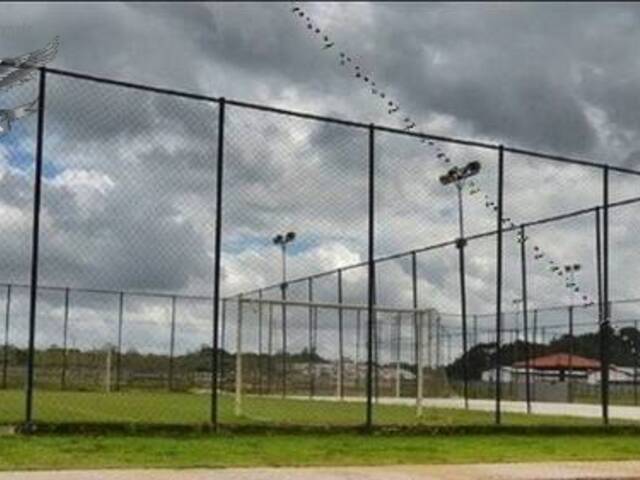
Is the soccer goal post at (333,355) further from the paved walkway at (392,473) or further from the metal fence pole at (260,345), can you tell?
the paved walkway at (392,473)

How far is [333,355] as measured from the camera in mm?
27484

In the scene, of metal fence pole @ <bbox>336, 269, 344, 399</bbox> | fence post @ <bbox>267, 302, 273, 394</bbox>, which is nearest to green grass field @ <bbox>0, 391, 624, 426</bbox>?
metal fence pole @ <bbox>336, 269, 344, 399</bbox>

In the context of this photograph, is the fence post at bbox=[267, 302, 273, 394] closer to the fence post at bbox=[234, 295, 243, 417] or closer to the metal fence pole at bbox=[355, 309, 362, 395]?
the metal fence pole at bbox=[355, 309, 362, 395]

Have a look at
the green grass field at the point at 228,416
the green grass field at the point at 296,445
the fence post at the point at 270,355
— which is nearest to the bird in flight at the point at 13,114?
the green grass field at the point at 296,445

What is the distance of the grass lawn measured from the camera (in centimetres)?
1087

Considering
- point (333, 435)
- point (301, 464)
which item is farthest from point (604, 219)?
point (301, 464)

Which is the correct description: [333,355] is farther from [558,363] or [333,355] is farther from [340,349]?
[558,363]

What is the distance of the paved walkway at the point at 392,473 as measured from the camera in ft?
31.0

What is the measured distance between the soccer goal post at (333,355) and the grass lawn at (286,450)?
337 inches

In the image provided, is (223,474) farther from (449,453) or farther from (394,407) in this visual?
(394,407)

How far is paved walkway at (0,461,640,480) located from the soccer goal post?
1202 centimetres

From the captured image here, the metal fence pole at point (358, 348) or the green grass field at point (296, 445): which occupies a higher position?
the metal fence pole at point (358, 348)

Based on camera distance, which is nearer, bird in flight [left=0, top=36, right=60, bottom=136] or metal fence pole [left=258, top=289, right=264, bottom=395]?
bird in flight [left=0, top=36, right=60, bottom=136]

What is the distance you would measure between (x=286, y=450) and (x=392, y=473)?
2.38m
